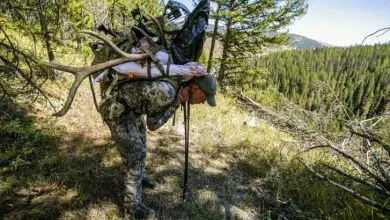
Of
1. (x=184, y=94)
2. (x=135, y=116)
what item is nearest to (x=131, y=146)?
(x=135, y=116)

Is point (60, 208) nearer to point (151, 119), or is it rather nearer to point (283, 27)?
point (151, 119)

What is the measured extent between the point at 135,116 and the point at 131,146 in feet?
1.12

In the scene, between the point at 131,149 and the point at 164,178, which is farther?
the point at 164,178

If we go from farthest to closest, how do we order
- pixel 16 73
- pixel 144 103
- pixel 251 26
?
1. pixel 251 26
2. pixel 16 73
3. pixel 144 103

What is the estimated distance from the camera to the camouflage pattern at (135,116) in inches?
101

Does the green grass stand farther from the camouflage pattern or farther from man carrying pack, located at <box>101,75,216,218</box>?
the camouflage pattern

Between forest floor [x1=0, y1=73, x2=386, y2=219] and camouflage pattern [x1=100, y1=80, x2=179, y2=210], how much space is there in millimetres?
559

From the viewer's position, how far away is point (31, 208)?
2.96m

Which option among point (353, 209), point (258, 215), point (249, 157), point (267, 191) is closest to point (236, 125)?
point (249, 157)

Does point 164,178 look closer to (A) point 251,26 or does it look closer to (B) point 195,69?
(B) point 195,69

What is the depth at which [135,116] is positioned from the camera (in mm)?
2885

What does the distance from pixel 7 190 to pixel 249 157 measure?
3804 millimetres

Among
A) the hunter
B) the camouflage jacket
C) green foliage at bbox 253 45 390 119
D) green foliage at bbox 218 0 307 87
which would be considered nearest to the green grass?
the hunter

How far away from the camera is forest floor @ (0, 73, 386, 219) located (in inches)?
124
